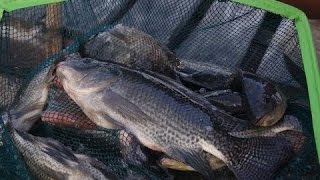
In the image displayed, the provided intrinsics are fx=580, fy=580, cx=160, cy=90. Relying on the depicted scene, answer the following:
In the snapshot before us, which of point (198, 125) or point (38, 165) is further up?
point (198, 125)

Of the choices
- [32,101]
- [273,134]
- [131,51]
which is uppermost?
[131,51]

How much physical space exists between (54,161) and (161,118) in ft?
1.84

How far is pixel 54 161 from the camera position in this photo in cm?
278

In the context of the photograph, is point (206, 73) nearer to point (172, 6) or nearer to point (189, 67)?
point (189, 67)

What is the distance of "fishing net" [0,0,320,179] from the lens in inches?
119

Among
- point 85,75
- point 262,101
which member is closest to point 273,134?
point 262,101

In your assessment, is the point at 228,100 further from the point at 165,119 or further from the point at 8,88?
the point at 8,88

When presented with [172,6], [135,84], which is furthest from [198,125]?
[172,6]

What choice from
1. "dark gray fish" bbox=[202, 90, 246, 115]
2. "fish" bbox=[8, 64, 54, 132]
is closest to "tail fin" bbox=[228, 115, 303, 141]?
"dark gray fish" bbox=[202, 90, 246, 115]

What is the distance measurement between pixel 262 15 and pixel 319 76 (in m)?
0.99

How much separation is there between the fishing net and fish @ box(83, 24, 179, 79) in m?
0.16

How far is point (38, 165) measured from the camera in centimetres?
282

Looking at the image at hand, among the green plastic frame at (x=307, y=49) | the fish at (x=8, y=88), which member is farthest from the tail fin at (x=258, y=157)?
the fish at (x=8, y=88)

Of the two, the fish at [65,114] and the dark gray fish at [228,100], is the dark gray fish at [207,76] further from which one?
the fish at [65,114]
